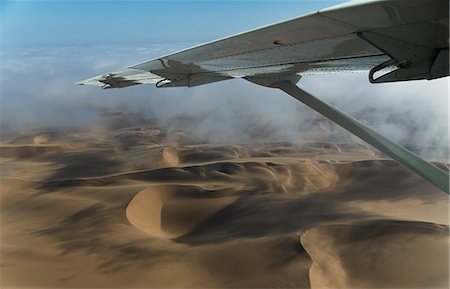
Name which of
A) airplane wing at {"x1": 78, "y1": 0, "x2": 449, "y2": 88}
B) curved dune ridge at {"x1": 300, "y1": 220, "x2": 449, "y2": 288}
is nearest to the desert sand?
curved dune ridge at {"x1": 300, "y1": 220, "x2": 449, "y2": 288}

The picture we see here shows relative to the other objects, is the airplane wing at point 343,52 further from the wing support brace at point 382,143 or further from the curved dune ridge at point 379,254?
the curved dune ridge at point 379,254

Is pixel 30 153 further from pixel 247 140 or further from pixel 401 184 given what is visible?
pixel 401 184

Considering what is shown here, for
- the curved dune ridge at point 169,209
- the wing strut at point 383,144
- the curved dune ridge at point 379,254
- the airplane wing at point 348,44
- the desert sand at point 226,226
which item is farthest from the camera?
the curved dune ridge at point 169,209

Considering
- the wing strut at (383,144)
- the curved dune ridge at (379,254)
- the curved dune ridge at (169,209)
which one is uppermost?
the wing strut at (383,144)

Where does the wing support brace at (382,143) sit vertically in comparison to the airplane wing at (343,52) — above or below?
below

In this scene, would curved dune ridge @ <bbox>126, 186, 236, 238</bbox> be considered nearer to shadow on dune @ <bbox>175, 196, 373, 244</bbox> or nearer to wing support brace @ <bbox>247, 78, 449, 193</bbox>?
shadow on dune @ <bbox>175, 196, 373, 244</bbox>

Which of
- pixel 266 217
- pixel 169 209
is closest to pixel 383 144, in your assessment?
pixel 266 217

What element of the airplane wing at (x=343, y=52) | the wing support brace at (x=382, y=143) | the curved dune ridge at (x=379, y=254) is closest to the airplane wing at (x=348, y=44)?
the airplane wing at (x=343, y=52)

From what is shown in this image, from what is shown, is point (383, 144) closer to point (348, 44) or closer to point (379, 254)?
point (348, 44)
